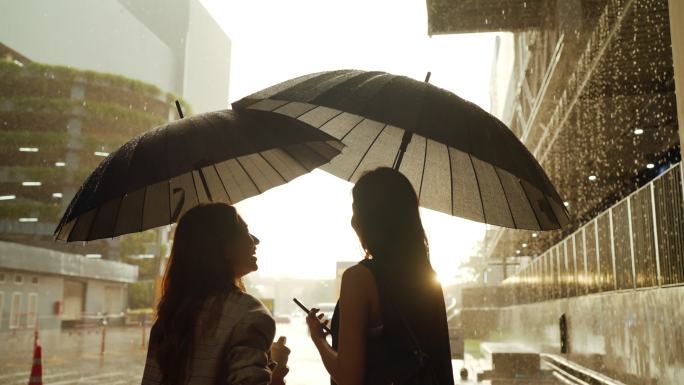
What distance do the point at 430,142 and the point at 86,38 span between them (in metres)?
91.2

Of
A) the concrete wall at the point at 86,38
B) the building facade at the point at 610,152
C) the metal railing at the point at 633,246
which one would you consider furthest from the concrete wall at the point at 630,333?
the concrete wall at the point at 86,38

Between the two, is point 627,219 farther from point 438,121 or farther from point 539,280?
point 539,280

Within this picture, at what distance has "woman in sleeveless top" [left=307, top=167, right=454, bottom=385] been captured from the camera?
238 cm

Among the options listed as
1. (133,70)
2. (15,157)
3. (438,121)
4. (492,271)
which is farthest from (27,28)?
(438,121)

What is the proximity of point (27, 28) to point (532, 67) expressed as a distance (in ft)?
221

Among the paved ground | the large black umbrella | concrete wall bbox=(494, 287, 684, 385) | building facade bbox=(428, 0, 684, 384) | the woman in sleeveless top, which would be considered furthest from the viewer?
the paved ground

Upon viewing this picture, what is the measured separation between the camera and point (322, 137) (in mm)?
3402

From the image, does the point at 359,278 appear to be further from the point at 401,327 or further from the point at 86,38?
the point at 86,38

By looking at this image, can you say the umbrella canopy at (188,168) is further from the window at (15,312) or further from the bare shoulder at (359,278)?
the window at (15,312)

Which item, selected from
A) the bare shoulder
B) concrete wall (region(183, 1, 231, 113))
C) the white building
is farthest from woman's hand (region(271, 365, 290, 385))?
concrete wall (region(183, 1, 231, 113))

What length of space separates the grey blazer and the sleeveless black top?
27 cm

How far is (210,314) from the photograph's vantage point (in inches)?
100

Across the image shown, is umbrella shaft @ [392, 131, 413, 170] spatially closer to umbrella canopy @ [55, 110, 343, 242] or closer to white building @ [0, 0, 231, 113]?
umbrella canopy @ [55, 110, 343, 242]

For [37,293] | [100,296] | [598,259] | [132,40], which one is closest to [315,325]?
[598,259]
